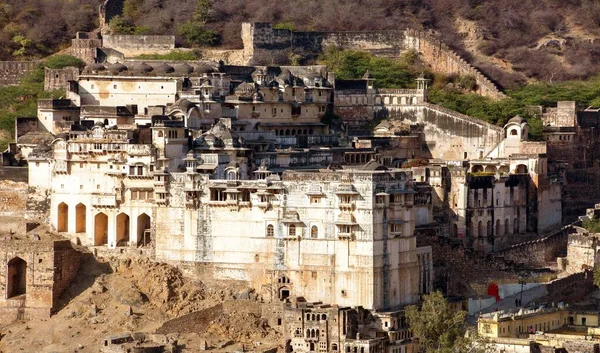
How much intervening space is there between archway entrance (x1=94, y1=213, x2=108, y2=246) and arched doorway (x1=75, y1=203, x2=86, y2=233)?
838mm

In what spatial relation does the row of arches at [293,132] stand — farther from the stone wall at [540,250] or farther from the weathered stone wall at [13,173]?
the weathered stone wall at [13,173]

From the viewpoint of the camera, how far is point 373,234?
→ 7006cm

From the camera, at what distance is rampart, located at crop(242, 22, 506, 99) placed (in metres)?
92.4

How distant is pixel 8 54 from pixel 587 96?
24154mm

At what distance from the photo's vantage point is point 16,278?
76.8 m

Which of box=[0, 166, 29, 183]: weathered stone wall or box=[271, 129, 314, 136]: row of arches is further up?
box=[271, 129, 314, 136]: row of arches

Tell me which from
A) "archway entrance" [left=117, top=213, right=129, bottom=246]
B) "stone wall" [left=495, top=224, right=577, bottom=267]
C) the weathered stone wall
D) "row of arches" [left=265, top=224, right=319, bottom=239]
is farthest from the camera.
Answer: the weathered stone wall

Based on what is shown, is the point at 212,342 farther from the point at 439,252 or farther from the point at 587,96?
the point at 587,96

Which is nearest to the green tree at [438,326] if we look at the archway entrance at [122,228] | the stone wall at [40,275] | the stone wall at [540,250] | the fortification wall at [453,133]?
the stone wall at [540,250]

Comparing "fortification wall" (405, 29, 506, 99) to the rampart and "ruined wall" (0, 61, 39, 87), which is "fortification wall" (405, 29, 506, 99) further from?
"ruined wall" (0, 61, 39, 87)

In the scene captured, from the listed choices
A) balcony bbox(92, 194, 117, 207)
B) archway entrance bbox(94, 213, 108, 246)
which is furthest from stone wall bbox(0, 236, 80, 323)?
balcony bbox(92, 194, 117, 207)

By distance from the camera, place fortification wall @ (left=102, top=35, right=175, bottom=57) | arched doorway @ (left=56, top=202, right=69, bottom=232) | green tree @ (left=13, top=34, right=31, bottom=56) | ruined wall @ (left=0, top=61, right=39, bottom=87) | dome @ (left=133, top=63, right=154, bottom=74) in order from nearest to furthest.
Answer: arched doorway @ (left=56, top=202, right=69, bottom=232) → dome @ (left=133, top=63, right=154, bottom=74) → ruined wall @ (left=0, top=61, right=39, bottom=87) → fortification wall @ (left=102, top=35, right=175, bottom=57) → green tree @ (left=13, top=34, right=31, bottom=56)

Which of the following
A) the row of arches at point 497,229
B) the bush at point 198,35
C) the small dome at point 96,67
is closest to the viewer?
the row of arches at point 497,229

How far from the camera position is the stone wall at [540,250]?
79.0 m
